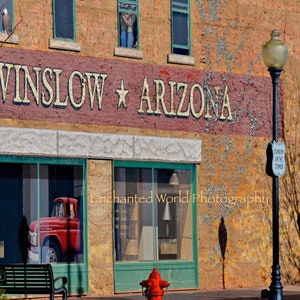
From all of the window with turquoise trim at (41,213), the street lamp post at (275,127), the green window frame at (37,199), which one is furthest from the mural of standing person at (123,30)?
the street lamp post at (275,127)

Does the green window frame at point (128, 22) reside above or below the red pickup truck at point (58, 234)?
above

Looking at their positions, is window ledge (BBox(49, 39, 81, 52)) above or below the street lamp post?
above

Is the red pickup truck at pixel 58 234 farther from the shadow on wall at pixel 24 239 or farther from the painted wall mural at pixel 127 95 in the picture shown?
the painted wall mural at pixel 127 95

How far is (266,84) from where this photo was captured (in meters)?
28.6

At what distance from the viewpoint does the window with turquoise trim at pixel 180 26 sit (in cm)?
2669

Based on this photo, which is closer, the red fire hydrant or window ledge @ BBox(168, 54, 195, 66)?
the red fire hydrant

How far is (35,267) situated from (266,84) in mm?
11418

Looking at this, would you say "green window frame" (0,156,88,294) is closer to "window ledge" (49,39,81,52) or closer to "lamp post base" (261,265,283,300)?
"window ledge" (49,39,81,52)

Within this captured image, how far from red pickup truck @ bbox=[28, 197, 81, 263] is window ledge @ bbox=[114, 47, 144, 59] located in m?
Answer: 3.70

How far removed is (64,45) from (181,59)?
137 inches

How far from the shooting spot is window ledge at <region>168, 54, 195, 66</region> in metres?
26.5

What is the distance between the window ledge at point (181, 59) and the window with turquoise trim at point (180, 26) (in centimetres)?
18

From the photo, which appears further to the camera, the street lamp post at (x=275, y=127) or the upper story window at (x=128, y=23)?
the upper story window at (x=128, y=23)

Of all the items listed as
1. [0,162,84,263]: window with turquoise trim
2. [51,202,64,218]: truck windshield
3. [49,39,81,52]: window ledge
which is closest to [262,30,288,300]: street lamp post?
[49,39,81,52]: window ledge
